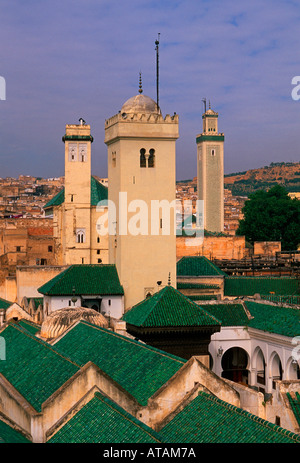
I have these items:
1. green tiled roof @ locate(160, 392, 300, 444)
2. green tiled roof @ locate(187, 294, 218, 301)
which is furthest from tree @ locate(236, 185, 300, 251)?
green tiled roof @ locate(160, 392, 300, 444)

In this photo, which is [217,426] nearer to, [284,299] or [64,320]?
[64,320]

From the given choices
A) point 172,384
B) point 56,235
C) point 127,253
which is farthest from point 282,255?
point 172,384

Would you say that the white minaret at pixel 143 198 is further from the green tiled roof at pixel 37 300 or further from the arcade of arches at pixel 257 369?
the green tiled roof at pixel 37 300

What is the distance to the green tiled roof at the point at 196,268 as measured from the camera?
32906 mm

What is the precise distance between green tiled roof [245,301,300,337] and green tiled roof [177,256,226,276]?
6505mm

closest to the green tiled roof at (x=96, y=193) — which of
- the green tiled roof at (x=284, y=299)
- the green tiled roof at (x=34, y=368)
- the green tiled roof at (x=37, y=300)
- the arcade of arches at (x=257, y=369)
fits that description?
the green tiled roof at (x=37, y=300)

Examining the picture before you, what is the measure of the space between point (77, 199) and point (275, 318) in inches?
640

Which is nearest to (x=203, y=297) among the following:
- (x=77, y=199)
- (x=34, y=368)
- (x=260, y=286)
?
(x=260, y=286)

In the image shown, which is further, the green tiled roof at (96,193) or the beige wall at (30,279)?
the green tiled roof at (96,193)

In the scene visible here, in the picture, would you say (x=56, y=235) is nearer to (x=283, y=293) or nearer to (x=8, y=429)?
(x=283, y=293)

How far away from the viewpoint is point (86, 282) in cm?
2897

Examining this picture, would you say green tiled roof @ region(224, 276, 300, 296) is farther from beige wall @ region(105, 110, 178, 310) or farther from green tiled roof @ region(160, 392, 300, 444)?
green tiled roof @ region(160, 392, 300, 444)

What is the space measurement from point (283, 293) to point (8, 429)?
21612 millimetres

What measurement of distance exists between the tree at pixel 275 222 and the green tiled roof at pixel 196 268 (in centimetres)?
2535
